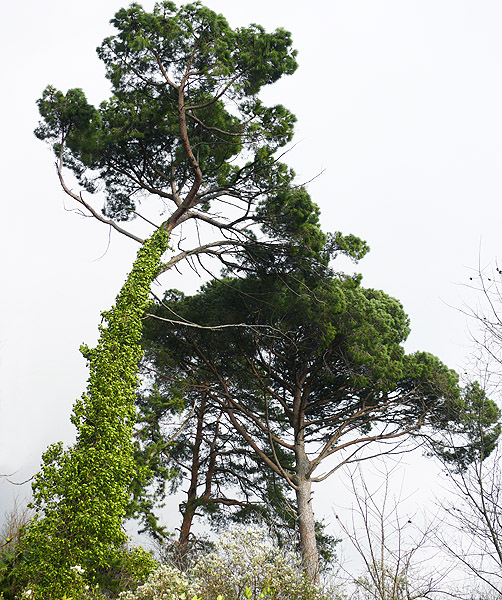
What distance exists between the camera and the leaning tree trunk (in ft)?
35.9

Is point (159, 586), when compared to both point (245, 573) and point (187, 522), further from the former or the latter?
point (187, 522)

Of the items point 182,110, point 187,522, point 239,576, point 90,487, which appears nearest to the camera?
point 239,576

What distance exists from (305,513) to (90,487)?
6168 millimetres

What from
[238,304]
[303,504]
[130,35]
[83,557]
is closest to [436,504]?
[83,557]

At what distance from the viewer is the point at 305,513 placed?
11.6 meters

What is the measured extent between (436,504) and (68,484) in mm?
4530

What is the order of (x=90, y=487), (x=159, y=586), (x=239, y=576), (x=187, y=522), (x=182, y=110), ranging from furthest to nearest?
(x=187, y=522), (x=182, y=110), (x=90, y=487), (x=239, y=576), (x=159, y=586)

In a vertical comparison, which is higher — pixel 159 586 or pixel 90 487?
pixel 90 487

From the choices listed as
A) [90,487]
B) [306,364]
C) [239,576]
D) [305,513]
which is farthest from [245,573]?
[306,364]

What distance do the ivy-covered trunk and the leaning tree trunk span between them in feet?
15.8

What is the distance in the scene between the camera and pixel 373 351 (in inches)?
479

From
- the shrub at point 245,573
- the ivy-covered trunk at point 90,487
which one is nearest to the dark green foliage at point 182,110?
the ivy-covered trunk at point 90,487

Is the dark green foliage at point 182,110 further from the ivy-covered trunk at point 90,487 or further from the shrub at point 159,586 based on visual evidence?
the shrub at point 159,586

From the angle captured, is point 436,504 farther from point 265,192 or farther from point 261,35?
point 261,35
